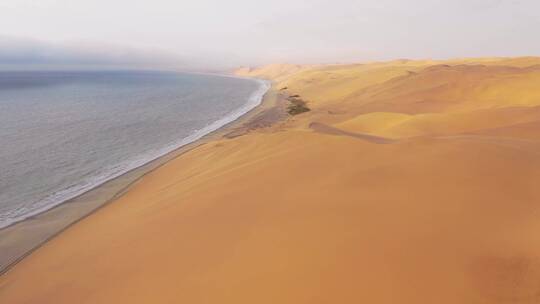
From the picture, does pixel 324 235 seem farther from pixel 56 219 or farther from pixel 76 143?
pixel 76 143

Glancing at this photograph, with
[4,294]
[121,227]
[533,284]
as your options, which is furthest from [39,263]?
[533,284]

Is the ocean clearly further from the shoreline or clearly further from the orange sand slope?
the orange sand slope

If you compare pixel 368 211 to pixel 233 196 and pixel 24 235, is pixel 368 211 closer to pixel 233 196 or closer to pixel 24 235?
pixel 233 196

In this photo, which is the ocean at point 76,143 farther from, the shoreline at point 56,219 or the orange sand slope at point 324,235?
the orange sand slope at point 324,235

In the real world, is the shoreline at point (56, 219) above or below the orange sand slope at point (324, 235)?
below

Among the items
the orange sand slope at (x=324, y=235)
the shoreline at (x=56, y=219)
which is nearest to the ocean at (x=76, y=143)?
the shoreline at (x=56, y=219)

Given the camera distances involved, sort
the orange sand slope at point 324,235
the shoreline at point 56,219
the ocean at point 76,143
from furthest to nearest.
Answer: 1. the ocean at point 76,143
2. the shoreline at point 56,219
3. the orange sand slope at point 324,235

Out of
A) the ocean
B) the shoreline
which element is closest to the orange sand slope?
the shoreline

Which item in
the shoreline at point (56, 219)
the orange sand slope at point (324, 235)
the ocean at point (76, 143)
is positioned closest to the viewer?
the orange sand slope at point (324, 235)

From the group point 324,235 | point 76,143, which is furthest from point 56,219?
point 76,143
